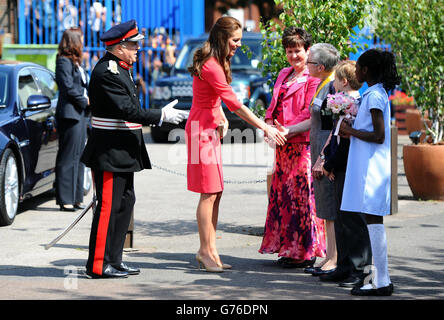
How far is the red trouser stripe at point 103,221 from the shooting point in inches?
244

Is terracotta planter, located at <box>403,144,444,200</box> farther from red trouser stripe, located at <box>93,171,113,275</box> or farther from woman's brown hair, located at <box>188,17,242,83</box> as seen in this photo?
red trouser stripe, located at <box>93,171,113,275</box>

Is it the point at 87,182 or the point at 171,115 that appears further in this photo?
the point at 87,182

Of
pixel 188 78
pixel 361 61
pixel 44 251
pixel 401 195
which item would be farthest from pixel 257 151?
pixel 361 61

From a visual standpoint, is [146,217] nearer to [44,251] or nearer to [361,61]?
[44,251]

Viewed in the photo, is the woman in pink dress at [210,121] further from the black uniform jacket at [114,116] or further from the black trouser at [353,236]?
the black trouser at [353,236]

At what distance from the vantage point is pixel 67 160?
9516 millimetres

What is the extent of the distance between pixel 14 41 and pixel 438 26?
55.8ft

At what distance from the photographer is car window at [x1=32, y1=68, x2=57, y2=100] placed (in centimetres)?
1029

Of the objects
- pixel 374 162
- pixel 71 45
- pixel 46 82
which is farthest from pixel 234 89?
pixel 374 162

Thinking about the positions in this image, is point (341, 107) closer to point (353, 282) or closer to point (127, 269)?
point (353, 282)

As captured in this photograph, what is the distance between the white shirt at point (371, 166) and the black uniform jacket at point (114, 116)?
1500 mm

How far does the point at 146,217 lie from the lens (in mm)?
9148

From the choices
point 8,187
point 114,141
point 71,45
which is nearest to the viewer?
point 114,141

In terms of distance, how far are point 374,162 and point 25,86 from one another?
5260 mm
